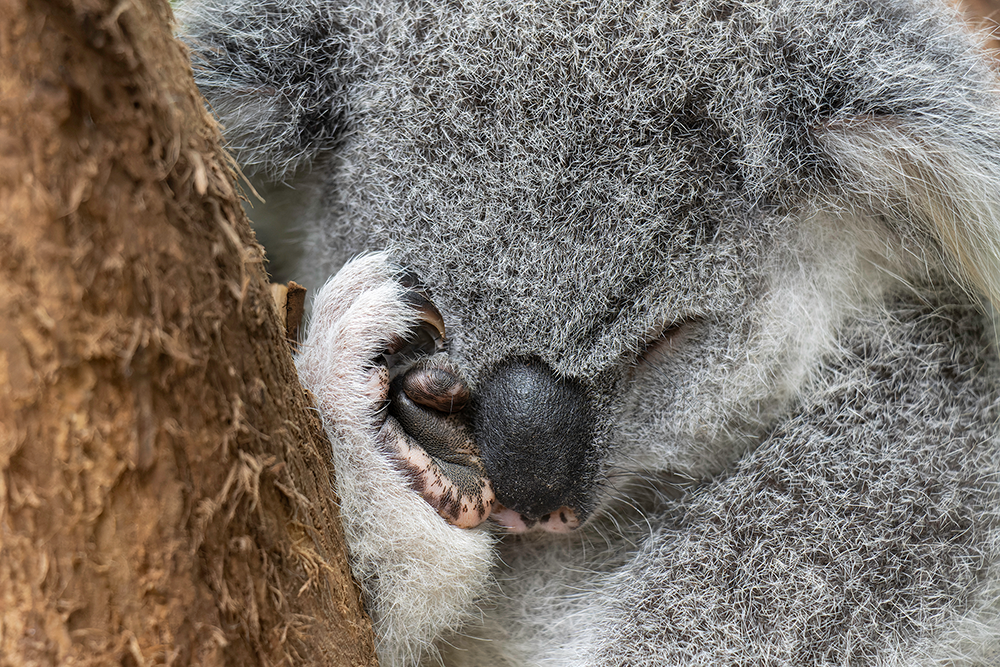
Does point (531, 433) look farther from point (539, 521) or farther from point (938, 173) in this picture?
point (938, 173)

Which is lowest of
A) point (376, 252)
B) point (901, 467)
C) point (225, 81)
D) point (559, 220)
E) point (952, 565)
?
point (952, 565)

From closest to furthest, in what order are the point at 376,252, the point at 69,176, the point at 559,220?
the point at 69,176, the point at 559,220, the point at 376,252

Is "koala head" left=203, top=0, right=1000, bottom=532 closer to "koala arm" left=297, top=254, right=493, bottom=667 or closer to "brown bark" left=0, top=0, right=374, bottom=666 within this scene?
"koala arm" left=297, top=254, right=493, bottom=667

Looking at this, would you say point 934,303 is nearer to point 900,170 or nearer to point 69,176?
point 900,170

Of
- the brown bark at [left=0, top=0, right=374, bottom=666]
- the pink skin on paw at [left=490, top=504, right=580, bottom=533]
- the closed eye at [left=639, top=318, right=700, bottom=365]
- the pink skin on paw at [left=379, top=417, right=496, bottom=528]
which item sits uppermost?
the brown bark at [left=0, top=0, right=374, bottom=666]

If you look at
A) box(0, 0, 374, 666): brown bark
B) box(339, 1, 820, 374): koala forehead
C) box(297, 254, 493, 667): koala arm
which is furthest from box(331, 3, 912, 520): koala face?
box(0, 0, 374, 666): brown bark

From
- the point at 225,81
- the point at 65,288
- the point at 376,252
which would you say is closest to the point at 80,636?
the point at 65,288
